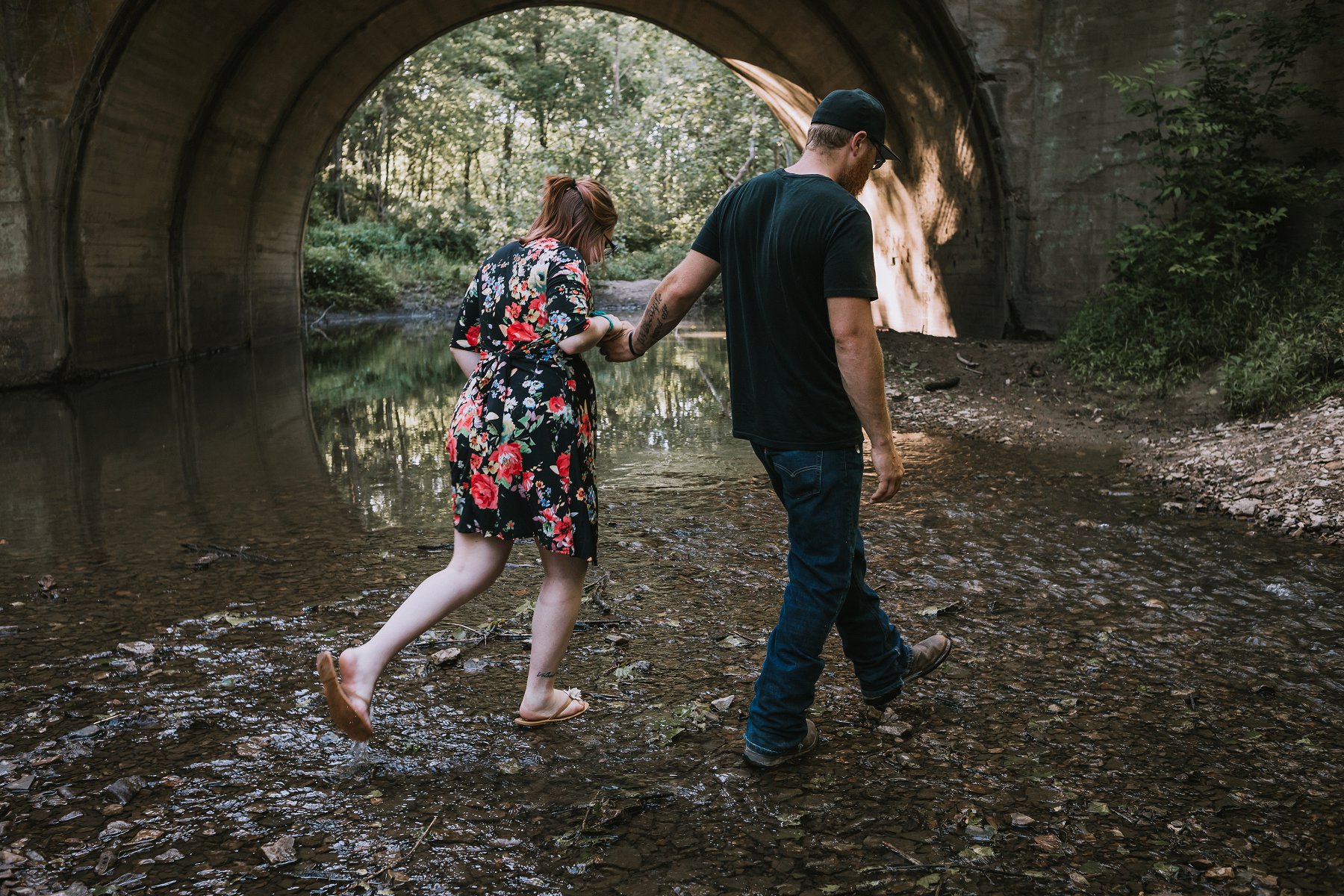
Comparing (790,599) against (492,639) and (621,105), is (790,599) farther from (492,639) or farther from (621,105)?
(621,105)

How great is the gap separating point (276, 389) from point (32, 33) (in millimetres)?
4865

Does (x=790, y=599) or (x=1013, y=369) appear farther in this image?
(x=1013, y=369)

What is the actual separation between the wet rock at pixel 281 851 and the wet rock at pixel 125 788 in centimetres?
57

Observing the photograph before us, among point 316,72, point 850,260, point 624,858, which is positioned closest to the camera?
point 624,858

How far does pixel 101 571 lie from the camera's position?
552 centimetres

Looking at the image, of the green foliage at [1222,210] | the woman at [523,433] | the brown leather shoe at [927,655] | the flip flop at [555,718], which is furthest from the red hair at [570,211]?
the green foliage at [1222,210]

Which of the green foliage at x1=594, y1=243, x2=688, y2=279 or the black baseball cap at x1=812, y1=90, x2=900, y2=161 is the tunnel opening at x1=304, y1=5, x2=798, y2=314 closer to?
the green foliage at x1=594, y1=243, x2=688, y2=279

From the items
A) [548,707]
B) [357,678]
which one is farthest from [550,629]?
[357,678]

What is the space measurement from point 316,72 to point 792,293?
17.6m

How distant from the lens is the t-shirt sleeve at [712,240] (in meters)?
3.42

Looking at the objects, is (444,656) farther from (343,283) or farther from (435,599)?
(343,283)

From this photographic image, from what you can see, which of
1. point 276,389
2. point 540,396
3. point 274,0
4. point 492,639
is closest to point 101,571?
point 492,639

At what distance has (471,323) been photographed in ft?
11.8

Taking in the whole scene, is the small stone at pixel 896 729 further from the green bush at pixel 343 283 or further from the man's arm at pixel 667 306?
the green bush at pixel 343 283
